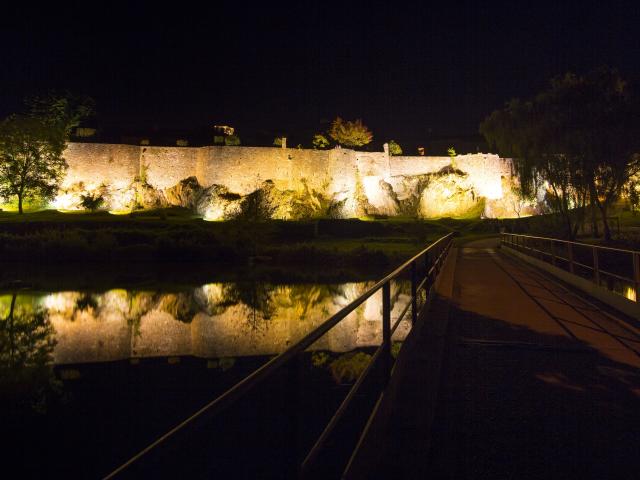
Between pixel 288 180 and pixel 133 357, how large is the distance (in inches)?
1835

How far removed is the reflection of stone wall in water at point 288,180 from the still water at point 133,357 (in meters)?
33.3

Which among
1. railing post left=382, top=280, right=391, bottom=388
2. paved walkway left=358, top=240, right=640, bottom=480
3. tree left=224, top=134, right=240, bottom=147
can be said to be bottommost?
paved walkway left=358, top=240, right=640, bottom=480

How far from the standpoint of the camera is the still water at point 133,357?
595cm

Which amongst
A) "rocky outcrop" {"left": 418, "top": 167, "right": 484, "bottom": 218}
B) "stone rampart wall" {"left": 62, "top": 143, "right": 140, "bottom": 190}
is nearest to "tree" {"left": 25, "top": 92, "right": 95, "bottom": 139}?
"stone rampart wall" {"left": 62, "top": 143, "right": 140, "bottom": 190}

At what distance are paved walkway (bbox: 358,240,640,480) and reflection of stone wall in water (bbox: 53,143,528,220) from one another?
44.6 metres

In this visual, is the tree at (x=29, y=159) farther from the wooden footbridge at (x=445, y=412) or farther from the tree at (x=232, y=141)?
the wooden footbridge at (x=445, y=412)

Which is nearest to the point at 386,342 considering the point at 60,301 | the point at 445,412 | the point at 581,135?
the point at 445,412

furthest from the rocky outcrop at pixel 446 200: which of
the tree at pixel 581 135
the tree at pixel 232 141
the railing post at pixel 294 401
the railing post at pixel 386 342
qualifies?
the railing post at pixel 294 401

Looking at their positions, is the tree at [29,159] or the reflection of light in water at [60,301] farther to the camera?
the tree at [29,159]

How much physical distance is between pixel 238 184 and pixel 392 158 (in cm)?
2009

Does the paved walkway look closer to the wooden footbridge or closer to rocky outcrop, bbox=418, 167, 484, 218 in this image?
the wooden footbridge

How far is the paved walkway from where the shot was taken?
9.88ft

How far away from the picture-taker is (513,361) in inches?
206

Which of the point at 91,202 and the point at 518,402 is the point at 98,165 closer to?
the point at 91,202
